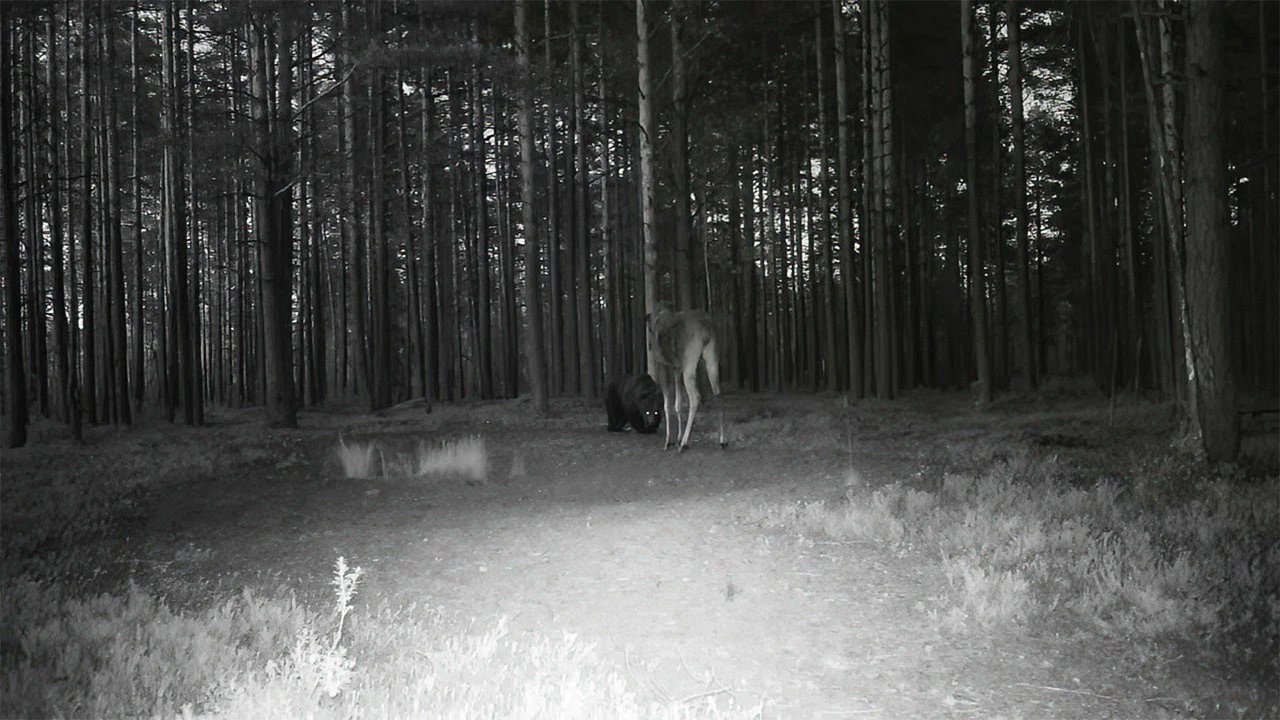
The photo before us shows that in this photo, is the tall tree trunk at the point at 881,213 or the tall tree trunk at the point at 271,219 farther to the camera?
the tall tree trunk at the point at 881,213

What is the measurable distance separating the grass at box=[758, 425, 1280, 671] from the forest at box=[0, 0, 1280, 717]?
0.04 meters

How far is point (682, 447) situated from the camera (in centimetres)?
1127

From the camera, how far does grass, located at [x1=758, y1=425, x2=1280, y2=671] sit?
4488 millimetres

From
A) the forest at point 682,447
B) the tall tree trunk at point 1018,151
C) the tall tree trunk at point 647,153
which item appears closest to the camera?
the forest at point 682,447

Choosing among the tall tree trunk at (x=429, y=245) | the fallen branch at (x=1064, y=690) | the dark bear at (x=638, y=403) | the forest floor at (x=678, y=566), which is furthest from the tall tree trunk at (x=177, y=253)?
the fallen branch at (x=1064, y=690)

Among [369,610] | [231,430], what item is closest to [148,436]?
[231,430]

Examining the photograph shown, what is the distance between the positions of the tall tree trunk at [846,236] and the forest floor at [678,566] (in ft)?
25.9

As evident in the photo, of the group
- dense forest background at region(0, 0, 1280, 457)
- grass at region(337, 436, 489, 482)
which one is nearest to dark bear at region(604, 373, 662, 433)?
dense forest background at region(0, 0, 1280, 457)

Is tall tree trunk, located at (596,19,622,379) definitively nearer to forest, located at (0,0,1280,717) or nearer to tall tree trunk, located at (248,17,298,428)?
forest, located at (0,0,1280,717)

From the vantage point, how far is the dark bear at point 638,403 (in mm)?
13930

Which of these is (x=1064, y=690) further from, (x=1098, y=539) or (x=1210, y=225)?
(x=1210, y=225)

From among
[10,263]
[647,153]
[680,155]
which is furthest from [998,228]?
[10,263]

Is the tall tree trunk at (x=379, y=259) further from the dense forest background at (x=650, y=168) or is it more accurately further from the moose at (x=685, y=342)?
the moose at (x=685, y=342)

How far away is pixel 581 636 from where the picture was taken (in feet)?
14.4
